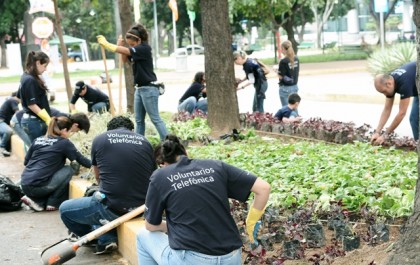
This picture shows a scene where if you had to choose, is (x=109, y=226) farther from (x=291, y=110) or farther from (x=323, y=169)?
(x=291, y=110)

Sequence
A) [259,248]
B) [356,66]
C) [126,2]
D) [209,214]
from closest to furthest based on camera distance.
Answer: [209,214] < [259,248] < [126,2] < [356,66]

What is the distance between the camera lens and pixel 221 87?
41.3 ft

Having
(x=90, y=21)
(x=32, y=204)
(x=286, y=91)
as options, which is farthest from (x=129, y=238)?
(x=90, y=21)

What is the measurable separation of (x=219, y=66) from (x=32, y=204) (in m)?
3.89

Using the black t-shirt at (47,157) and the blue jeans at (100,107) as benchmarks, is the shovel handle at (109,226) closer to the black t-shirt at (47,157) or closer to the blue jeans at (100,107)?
the black t-shirt at (47,157)

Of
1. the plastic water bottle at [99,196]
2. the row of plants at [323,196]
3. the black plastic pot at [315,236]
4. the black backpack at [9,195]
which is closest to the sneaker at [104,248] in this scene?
the plastic water bottle at [99,196]

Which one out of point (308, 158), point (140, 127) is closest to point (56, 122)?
point (140, 127)

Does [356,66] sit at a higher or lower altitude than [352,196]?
lower

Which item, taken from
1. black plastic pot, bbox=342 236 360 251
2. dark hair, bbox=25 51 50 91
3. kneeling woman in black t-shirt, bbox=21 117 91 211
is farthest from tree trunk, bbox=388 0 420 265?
dark hair, bbox=25 51 50 91

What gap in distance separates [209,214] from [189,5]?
40189 millimetres

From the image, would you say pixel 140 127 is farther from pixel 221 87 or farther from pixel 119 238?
pixel 119 238

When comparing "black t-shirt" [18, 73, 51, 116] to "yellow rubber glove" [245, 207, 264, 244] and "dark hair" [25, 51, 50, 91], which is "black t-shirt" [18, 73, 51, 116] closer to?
"dark hair" [25, 51, 50, 91]

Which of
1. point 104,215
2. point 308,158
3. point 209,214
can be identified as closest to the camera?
point 209,214

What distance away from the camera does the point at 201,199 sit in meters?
5.27
